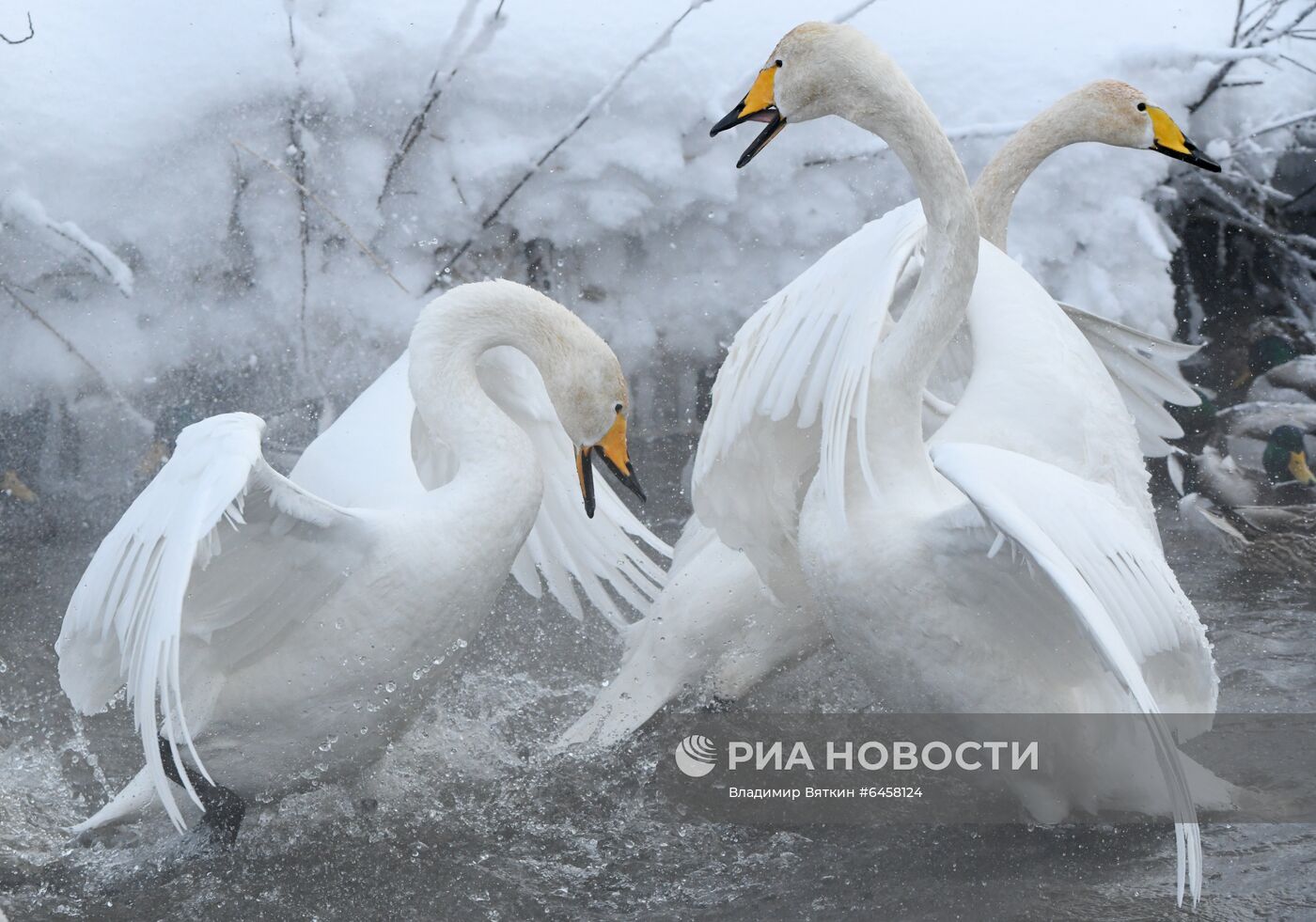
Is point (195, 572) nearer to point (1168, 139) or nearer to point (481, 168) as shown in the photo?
point (1168, 139)

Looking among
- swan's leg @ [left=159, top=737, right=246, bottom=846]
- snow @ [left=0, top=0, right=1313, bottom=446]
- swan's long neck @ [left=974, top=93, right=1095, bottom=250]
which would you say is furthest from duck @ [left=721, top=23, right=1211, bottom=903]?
snow @ [left=0, top=0, right=1313, bottom=446]

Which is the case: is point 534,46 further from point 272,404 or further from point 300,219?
point 272,404

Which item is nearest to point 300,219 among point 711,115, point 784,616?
point 711,115

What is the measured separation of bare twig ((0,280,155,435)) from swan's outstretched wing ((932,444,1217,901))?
13.4 ft

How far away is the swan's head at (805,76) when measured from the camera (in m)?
3.36

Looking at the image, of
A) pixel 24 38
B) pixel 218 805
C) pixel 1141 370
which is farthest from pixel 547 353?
pixel 24 38

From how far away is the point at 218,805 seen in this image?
3816 millimetres

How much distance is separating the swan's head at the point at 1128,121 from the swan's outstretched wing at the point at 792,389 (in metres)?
1.33

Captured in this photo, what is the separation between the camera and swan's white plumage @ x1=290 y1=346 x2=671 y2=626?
4156 millimetres

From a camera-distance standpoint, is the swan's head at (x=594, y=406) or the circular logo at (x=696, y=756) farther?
the circular logo at (x=696, y=756)

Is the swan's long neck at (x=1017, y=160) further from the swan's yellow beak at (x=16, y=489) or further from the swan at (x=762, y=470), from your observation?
the swan's yellow beak at (x=16, y=489)

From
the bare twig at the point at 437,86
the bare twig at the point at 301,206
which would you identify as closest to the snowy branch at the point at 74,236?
the bare twig at the point at 301,206

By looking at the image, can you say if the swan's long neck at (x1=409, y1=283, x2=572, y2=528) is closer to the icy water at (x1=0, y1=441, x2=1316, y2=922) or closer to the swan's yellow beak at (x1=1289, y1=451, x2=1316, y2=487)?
the icy water at (x1=0, y1=441, x2=1316, y2=922)

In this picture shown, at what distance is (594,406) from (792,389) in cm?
51
